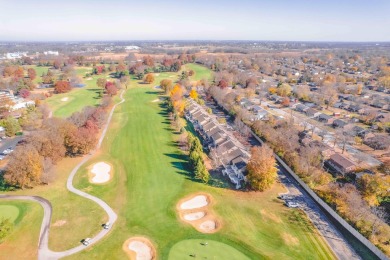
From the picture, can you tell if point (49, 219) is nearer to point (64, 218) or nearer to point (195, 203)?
point (64, 218)

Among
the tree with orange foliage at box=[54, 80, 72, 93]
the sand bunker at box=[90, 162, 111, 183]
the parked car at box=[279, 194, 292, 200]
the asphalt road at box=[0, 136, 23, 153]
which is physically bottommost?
the sand bunker at box=[90, 162, 111, 183]

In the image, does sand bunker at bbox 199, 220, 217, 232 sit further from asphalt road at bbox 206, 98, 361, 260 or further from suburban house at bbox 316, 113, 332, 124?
suburban house at bbox 316, 113, 332, 124

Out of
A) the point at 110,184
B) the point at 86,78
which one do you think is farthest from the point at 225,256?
the point at 86,78

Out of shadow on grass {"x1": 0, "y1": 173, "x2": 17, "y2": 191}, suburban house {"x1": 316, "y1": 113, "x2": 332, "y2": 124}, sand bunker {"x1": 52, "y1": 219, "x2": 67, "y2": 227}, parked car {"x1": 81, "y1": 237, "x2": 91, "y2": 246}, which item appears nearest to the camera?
parked car {"x1": 81, "y1": 237, "x2": 91, "y2": 246}

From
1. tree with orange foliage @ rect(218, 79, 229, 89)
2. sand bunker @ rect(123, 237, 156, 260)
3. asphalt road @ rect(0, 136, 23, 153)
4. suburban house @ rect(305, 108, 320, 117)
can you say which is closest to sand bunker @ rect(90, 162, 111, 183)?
sand bunker @ rect(123, 237, 156, 260)

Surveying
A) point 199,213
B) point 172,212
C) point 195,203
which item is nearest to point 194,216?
point 199,213

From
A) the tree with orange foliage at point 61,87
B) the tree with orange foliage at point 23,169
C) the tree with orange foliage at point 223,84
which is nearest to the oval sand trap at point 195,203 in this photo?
the tree with orange foliage at point 23,169

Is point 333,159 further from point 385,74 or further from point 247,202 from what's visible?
point 385,74
